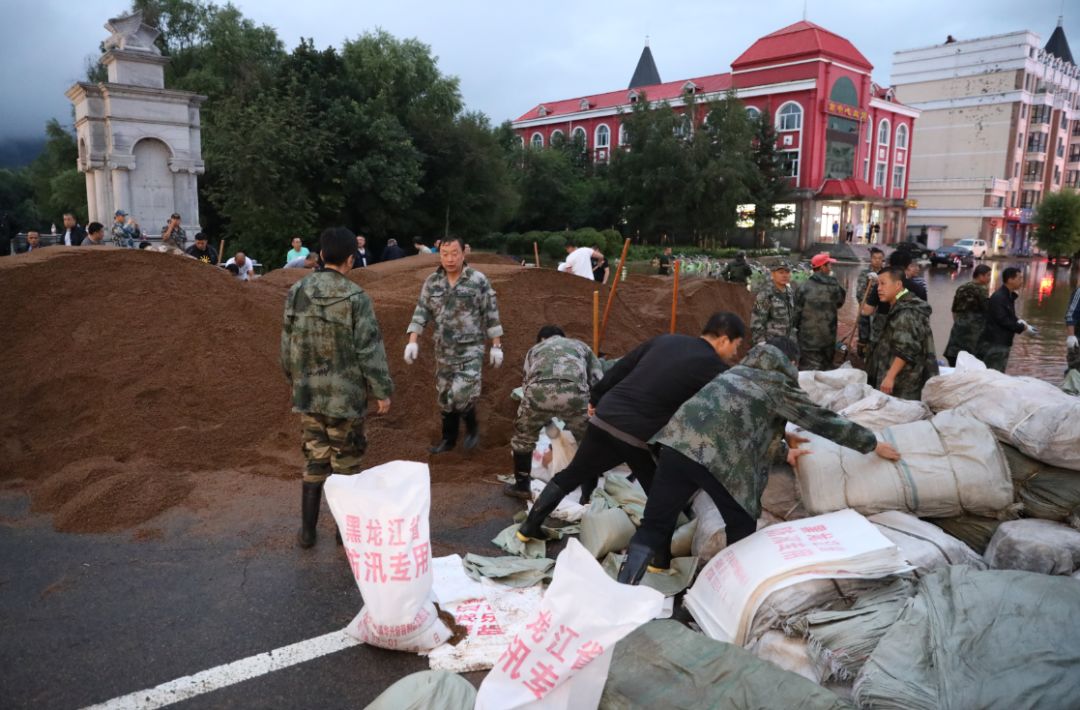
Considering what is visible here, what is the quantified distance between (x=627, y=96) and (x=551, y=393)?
45.1 meters

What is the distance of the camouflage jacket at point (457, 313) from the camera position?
527 centimetres

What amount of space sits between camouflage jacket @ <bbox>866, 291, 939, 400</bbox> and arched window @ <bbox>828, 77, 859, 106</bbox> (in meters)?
38.3

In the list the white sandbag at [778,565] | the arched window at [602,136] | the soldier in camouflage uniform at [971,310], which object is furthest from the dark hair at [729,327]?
the arched window at [602,136]

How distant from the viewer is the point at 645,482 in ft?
12.7

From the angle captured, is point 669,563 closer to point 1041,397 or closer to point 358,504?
point 358,504

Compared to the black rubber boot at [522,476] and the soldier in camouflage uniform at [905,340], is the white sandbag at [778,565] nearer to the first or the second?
the black rubber boot at [522,476]

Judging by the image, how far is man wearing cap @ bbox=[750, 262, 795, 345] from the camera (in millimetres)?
7102

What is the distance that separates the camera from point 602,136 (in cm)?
4666

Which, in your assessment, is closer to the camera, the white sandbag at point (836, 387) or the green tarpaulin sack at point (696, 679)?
the green tarpaulin sack at point (696, 679)

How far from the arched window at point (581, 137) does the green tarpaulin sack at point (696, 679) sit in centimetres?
4276

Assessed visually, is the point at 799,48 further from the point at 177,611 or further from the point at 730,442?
the point at 177,611

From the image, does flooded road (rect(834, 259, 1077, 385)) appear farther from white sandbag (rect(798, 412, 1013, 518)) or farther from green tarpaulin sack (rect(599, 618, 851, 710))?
green tarpaulin sack (rect(599, 618, 851, 710))

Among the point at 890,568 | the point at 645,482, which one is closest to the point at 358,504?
the point at 645,482

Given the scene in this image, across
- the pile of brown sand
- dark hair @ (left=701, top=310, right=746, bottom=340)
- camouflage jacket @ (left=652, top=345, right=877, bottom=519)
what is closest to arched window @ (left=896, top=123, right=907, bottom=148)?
the pile of brown sand
